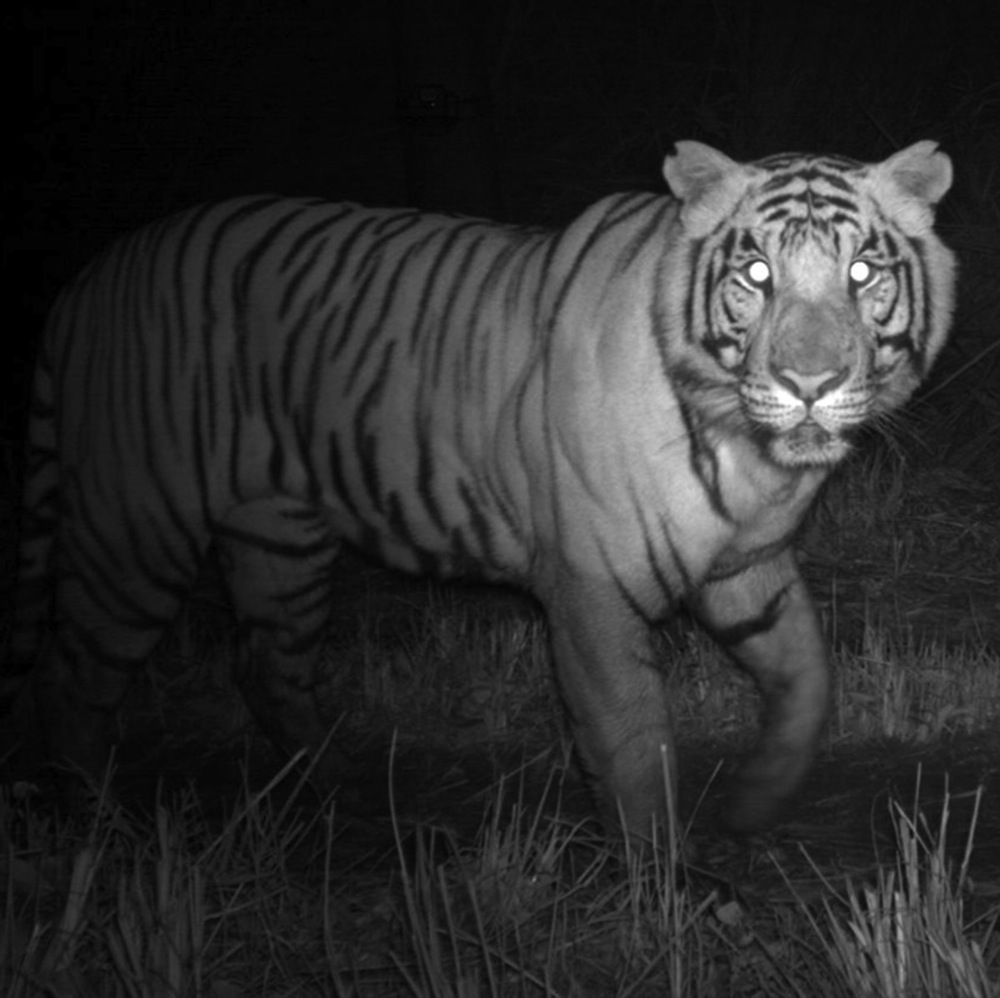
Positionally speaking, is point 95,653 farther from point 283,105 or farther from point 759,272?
point 283,105

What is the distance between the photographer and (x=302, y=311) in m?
3.93

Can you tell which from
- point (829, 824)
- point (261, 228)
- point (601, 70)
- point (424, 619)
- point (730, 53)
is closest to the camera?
point (829, 824)

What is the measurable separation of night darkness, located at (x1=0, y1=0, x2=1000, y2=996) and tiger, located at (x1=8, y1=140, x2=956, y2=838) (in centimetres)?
200

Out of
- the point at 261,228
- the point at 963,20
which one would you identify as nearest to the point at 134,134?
the point at 963,20

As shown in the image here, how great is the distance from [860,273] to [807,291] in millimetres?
111

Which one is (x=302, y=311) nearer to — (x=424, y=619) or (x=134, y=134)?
(x=424, y=619)

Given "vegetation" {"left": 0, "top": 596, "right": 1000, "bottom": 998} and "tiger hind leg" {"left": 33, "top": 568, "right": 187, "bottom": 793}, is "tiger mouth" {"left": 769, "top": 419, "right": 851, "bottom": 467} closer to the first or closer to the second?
"vegetation" {"left": 0, "top": 596, "right": 1000, "bottom": 998}

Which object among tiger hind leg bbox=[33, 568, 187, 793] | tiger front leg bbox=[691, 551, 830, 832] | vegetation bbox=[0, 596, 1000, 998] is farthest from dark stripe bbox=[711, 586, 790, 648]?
tiger hind leg bbox=[33, 568, 187, 793]

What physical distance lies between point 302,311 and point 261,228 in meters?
0.23

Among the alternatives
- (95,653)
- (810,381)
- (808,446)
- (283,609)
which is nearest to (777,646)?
(808,446)

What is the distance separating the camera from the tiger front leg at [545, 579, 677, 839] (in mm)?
3271

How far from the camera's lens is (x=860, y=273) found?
3154 millimetres

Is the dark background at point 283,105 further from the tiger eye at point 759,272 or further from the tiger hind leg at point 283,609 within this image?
the tiger eye at point 759,272

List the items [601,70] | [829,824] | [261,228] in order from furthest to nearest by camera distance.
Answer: [601,70], [261,228], [829,824]
